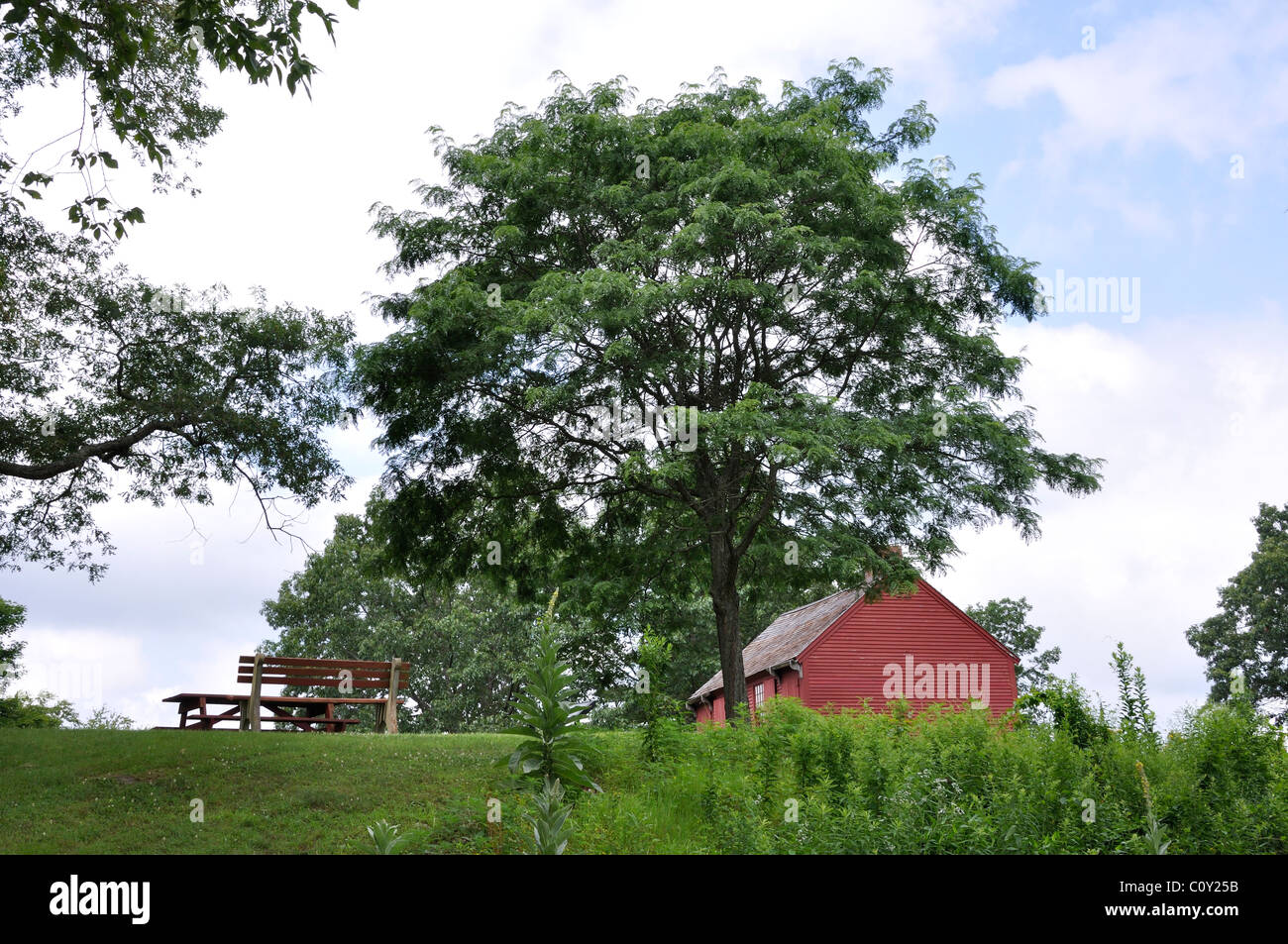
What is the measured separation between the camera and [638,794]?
10.6 m

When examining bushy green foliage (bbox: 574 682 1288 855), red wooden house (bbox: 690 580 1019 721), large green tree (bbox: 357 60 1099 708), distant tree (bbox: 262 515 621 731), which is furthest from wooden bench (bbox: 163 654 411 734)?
distant tree (bbox: 262 515 621 731)

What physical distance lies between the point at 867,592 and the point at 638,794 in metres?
7.66

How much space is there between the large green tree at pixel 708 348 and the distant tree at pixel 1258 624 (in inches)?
1314

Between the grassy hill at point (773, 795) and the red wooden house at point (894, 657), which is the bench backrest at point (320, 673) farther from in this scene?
the red wooden house at point (894, 657)

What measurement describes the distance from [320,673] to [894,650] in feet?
66.3

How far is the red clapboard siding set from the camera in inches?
1235

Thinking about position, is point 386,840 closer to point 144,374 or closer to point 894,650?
point 144,374

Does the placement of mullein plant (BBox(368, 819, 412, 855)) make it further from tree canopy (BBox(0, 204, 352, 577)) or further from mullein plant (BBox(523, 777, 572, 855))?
tree canopy (BBox(0, 204, 352, 577))

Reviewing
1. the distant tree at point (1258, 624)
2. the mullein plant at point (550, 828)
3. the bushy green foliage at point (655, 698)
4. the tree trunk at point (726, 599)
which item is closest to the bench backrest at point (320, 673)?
the tree trunk at point (726, 599)

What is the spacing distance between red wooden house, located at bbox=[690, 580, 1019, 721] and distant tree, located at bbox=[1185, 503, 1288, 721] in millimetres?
17068

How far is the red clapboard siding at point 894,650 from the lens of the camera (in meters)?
31.4

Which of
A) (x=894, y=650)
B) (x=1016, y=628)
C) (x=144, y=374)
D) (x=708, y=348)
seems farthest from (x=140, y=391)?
(x=1016, y=628)
